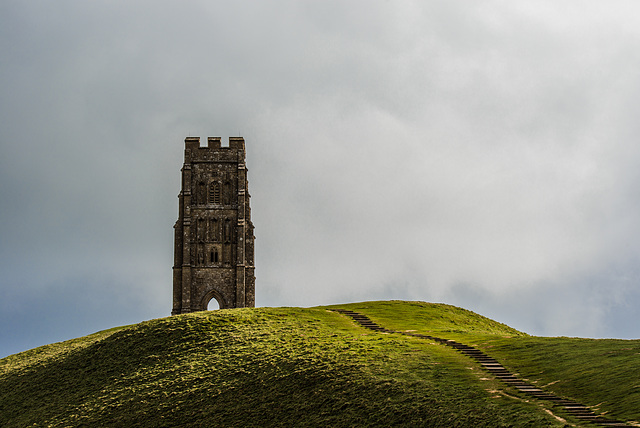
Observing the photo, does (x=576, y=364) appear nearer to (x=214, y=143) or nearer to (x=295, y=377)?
(x=295, y=377)

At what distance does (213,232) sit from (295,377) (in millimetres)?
50258

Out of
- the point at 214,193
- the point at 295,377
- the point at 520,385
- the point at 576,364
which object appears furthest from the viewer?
the point at 214,193

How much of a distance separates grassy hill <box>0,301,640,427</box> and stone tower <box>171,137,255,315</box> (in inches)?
983

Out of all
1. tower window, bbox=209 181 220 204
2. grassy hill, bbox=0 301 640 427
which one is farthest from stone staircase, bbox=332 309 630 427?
tower window, bbox=209 181 220 204

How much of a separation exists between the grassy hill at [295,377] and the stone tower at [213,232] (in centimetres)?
2496

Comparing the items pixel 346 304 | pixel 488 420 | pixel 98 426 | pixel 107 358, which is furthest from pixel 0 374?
pixel 488 420

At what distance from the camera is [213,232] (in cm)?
9425

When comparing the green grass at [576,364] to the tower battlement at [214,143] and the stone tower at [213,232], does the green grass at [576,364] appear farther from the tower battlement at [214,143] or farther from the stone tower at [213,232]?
the tower battlement at [214,143]

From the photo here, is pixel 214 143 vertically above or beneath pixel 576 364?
above

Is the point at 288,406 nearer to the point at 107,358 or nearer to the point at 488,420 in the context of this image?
the point at 488,420

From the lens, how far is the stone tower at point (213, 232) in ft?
302

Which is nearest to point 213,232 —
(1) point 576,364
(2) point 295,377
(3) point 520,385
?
(2) point 295,377

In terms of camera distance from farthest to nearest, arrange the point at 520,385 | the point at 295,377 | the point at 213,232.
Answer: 1. the point at 213,232
2. the point at 295,377
3. the point at 520,385

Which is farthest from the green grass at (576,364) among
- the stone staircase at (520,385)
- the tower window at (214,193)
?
the tower window at (214,193)
